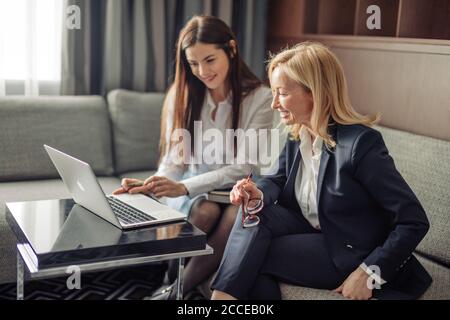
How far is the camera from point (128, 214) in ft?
5.47

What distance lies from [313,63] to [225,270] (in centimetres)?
59

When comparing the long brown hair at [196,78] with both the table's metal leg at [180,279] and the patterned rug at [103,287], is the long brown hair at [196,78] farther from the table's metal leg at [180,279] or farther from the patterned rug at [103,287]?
the table's metal leg at [180,279]

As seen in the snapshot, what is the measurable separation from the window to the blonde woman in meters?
1.42

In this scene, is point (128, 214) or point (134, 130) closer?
point (128, 214)

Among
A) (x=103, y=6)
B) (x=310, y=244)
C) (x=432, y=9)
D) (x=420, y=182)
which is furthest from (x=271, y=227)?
(x=103, y=6)

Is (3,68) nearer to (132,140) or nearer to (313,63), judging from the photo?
(132,140)

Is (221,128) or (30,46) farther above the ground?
(30,46)

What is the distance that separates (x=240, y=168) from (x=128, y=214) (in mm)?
615

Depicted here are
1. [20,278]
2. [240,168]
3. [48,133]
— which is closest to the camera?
[20,278]

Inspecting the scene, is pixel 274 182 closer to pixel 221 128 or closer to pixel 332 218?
pixel 332 218

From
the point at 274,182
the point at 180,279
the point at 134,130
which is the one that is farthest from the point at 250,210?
the point at 134,130

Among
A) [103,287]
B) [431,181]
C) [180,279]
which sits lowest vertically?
[103,287]

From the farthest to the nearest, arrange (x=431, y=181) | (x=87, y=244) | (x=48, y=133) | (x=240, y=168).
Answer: (x=48, y=133) → (x=240, y=168) → (x=431, y=181) → (x=87, y=244)

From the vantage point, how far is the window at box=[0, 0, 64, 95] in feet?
8.82
